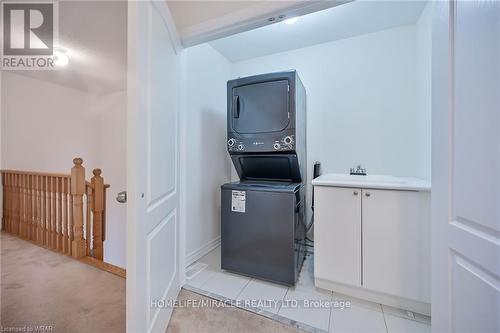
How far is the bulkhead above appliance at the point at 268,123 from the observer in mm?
1644

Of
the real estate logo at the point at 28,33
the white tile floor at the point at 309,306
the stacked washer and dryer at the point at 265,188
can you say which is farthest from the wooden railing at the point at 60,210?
the stacked washer and dryer at the point at 265,188

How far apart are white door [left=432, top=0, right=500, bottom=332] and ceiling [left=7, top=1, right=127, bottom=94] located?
2080 mm

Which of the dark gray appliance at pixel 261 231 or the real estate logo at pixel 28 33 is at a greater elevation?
the real estate logo at pixel 28 33

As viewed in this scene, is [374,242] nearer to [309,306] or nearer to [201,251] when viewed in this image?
[309,306]

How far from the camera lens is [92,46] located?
7.23ft

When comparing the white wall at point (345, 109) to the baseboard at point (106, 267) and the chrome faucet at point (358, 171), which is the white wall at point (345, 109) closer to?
the chrome faucet at point (358, 171)

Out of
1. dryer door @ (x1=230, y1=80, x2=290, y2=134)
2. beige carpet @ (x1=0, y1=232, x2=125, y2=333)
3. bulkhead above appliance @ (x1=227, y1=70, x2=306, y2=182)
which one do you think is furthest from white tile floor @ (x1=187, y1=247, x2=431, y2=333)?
dryer door @ (x1=230, y1=80, x2=290, y2=134)

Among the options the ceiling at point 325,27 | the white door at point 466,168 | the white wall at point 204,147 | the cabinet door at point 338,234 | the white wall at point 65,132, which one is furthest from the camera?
the white wall at point 65,132

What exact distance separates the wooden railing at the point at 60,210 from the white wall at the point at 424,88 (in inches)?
122

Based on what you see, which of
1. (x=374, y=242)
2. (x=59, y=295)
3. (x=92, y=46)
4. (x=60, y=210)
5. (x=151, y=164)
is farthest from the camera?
(x=60, y=210)

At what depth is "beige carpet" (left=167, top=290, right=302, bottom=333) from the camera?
1230 mm

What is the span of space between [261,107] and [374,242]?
1.31 m

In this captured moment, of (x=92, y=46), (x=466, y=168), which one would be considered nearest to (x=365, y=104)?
(x=466, y=168)

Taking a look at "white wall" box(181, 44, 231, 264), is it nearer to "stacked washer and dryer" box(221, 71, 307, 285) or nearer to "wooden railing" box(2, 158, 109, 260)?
"stacked washer and dryer" box(221, 71, 307, 285)
